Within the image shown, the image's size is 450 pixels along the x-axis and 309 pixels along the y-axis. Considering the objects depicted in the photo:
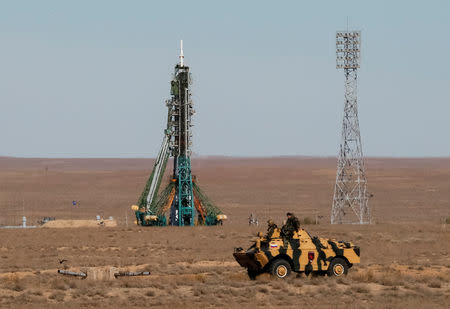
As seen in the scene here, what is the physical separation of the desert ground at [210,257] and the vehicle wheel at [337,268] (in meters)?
0.64

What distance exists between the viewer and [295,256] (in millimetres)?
28969

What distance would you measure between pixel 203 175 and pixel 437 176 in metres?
39.5

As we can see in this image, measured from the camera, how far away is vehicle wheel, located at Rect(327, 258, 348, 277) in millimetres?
29672

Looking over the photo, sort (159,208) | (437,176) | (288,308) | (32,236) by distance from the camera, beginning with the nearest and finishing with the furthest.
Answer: (288,308) → (32,236) → (159,208) → (437,176)

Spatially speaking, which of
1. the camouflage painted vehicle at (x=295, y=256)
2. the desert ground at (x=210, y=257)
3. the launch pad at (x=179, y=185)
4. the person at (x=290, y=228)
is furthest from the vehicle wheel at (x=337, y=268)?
the launch pad at (x=179, y=185)

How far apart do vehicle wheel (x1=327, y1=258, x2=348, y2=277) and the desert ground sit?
64 centimetres

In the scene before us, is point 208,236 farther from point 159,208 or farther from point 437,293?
point 437,293

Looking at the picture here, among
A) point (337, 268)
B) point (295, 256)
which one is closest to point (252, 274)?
point (295, 256)

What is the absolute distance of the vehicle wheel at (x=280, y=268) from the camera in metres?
28.8

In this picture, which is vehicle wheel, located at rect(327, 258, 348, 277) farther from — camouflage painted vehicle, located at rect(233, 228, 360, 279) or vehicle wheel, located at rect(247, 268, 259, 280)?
vehicle wheel, located at rect(247, 268, 259, 280)

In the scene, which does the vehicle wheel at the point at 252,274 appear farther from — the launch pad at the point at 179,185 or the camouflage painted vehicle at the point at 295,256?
the launch pad at the point at 179,185

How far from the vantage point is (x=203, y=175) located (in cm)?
16138

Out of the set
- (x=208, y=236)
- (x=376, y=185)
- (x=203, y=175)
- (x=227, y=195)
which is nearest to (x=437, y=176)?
(x=376, y=185)

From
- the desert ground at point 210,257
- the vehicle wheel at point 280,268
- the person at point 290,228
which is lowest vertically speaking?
the desert ground at point 210,257
